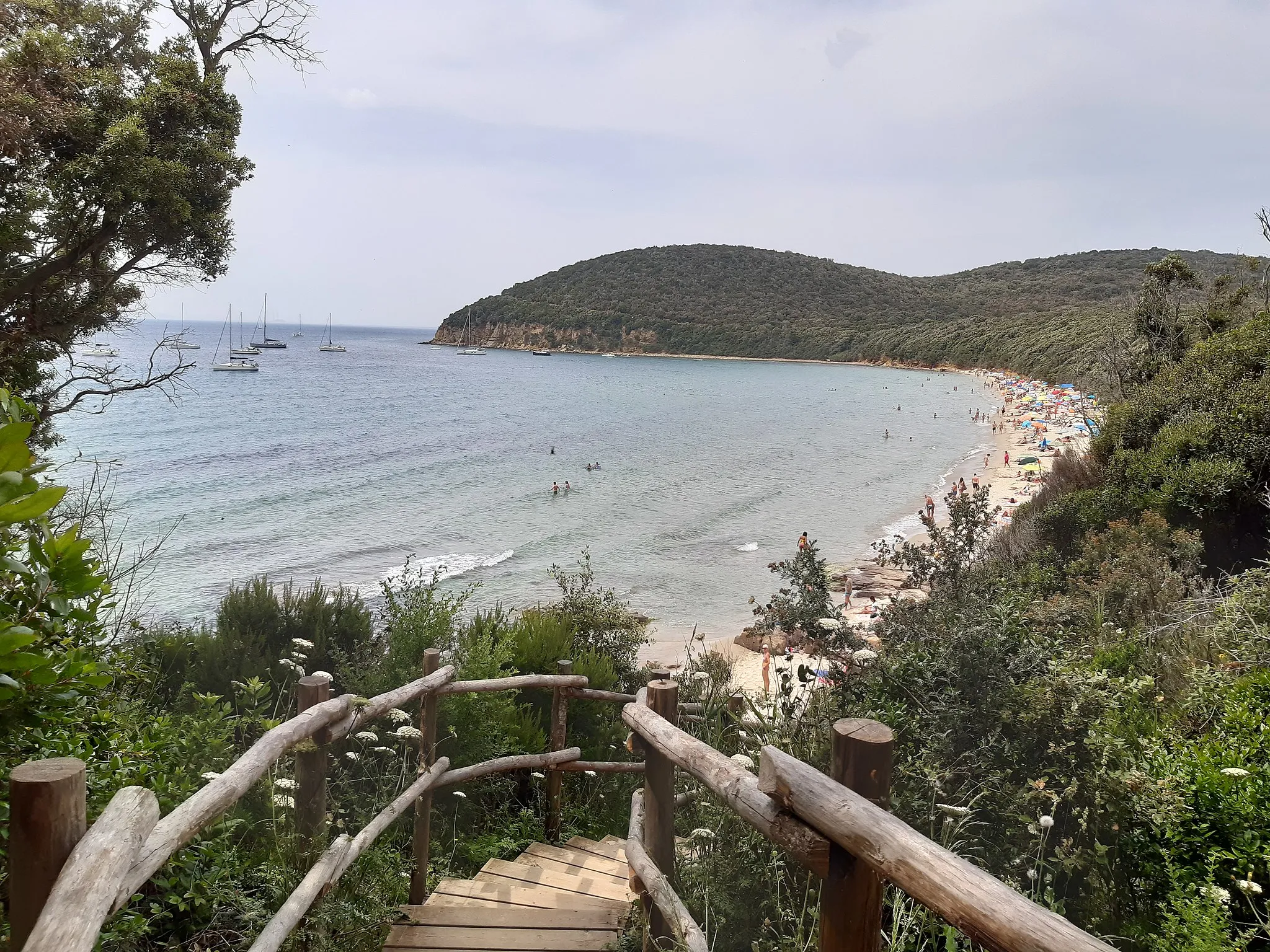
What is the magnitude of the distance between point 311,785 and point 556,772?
6.54ft

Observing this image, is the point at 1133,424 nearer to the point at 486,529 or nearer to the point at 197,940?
the point at 197,940

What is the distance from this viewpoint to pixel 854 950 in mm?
1772

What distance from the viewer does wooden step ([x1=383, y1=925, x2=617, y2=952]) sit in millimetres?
3189

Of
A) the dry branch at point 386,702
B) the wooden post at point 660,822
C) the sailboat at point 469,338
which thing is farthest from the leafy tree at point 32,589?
the sailboat at point 469,338

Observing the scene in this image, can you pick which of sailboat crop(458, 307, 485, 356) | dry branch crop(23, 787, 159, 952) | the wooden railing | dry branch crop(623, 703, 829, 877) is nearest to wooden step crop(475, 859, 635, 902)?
the wooden railing

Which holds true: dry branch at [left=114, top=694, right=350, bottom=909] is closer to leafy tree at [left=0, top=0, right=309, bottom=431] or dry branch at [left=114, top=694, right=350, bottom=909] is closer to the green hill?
leafy tree at [left=0, top=0, right=309, bottom=431]

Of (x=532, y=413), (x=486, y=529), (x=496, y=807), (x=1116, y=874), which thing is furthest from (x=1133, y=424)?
(x=532, y=413)

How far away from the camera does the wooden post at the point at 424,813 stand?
378cm

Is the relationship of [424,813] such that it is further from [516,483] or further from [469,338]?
[469,338]

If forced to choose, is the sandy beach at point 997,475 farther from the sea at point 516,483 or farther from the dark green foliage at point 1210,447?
the dark green foliage at point 1210,447

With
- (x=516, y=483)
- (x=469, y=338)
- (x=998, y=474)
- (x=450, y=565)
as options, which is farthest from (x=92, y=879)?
(x=469, y=338)

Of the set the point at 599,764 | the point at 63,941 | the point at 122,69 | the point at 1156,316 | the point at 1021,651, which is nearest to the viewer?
the point at 63,941

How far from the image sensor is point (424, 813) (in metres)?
3.81

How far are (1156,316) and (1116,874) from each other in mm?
17083
